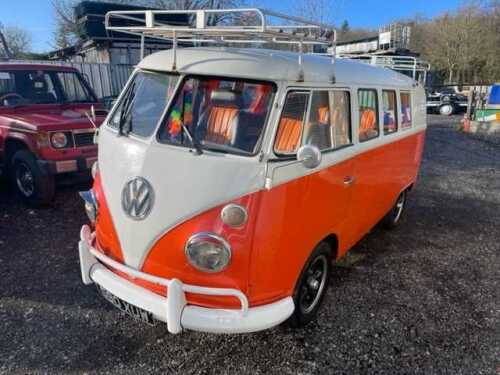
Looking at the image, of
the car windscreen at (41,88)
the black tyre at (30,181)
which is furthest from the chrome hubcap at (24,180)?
the car windscreen at (41,88)

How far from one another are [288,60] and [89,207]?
79.7 inches

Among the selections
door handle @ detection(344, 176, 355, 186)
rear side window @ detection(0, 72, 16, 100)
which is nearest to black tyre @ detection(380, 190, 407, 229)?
door handle @ detection(344, 176, 355, 186)

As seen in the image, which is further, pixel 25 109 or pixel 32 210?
pixel 25 109

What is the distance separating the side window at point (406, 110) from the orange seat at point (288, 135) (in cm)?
248

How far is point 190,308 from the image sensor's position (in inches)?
93.3

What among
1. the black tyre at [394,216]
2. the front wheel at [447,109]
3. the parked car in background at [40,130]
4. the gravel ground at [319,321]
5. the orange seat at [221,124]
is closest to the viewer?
the orange seat at [221,124]

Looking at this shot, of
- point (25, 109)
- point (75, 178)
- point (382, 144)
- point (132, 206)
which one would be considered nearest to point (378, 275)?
point (382, 144)

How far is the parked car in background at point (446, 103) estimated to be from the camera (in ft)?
77.5

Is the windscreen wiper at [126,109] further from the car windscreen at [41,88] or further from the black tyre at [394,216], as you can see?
the car windscreen at [41,88]

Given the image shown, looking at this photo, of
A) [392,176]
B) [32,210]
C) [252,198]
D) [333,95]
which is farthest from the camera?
[32,210]

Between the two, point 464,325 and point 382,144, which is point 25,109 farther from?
point 464,325

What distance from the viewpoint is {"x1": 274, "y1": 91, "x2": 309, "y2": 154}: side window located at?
8.20 ft

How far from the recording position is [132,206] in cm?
253

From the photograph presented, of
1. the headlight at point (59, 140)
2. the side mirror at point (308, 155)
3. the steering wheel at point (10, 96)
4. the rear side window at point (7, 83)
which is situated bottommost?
the headlight at point (59, 140)
